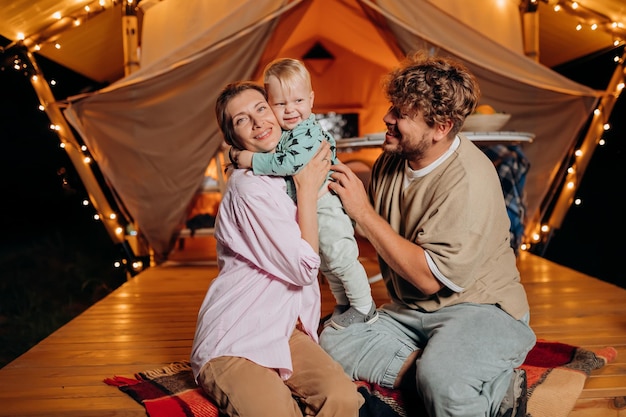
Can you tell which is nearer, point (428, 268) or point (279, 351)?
point (279, 351)

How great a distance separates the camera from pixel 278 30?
3947 millimetres

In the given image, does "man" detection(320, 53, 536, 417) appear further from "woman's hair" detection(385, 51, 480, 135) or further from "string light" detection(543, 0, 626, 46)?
"string light" detection(543, 0, 626, 46)

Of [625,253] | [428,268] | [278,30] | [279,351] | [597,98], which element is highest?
[278,30]

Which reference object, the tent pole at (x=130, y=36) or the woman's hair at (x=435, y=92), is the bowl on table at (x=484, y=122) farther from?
the tent pole at (x=130, y=36)

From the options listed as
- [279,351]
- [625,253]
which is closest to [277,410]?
[279,351]

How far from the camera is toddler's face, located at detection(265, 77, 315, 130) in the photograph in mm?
1922

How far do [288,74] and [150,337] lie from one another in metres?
1.26

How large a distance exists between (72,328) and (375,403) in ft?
Answer: 5.08

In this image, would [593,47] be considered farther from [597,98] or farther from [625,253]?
[625,253]

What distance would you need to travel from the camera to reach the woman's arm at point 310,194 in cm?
175

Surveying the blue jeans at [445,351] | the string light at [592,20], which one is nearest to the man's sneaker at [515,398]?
the blue jeans at [445,351]

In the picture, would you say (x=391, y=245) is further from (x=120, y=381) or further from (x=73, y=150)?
(x=73, y=150)

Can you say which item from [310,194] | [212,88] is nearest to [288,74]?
[310,194]

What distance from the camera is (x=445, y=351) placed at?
1707mm
